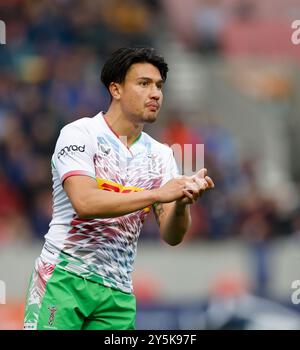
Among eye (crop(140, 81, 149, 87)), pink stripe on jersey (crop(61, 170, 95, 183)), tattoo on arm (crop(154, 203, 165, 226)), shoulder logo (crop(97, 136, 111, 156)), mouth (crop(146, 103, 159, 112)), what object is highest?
eye (crop(140, 81, 149, 87))

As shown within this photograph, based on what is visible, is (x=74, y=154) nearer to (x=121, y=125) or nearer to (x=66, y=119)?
(x=121, y=125)

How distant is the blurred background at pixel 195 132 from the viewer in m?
12.8

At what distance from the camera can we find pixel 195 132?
51.2ft

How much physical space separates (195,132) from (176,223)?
8803 millimetres

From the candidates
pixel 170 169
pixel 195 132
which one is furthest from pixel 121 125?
pixel 195 132

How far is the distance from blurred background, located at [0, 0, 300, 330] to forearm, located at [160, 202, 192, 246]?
5.06 metres

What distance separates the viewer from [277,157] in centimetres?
1708

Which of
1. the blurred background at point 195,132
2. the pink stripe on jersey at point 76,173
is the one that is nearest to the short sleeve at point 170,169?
the pink stripe on jersey at point 76,173

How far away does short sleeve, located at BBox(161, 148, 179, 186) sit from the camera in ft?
23.2

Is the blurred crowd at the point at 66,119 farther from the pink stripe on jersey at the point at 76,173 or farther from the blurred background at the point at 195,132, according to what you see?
the pink stripe on jersey at the point at 76,173

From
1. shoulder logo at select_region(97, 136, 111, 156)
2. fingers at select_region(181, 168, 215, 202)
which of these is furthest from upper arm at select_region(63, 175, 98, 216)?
fingers at select_region(181, 168, 215, 202)

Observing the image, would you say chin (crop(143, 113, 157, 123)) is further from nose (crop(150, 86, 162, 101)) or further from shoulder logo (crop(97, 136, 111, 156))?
shoulder logo (crop(97, 136, 111, 156))

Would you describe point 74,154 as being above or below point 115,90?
below
